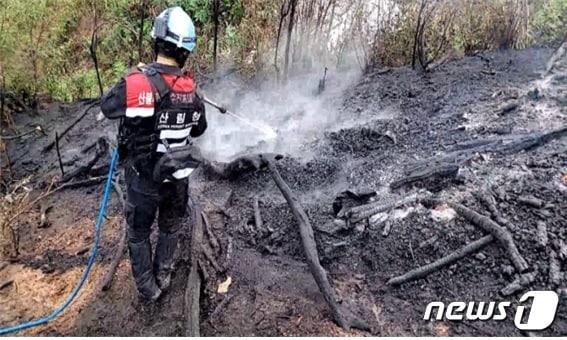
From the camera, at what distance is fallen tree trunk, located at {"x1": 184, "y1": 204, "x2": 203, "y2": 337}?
3381mm

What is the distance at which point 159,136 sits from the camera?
3432 millimetres

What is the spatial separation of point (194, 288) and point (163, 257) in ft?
1.33

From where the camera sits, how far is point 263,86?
27.6 feet

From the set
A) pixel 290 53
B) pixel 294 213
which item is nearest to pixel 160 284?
pixel 294 213

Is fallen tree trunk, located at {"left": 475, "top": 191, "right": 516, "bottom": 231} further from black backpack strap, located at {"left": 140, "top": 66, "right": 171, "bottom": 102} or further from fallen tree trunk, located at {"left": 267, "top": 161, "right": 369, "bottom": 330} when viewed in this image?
black backpack strap, located at {"left": 140, "top": 66, "right": 171, "bottom": 102}

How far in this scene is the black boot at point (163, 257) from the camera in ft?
12.7

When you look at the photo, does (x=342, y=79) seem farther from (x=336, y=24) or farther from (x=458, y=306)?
(x=458, y=306)

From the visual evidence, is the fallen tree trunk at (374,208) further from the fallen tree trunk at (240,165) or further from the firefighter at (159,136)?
→ the firefighter at (159,136)

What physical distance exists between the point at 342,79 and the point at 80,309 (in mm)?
5920

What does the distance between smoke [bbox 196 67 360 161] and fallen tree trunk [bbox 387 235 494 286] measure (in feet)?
8.58

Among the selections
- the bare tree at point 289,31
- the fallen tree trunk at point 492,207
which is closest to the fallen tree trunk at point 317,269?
the fallen tree trunk at point 492,207

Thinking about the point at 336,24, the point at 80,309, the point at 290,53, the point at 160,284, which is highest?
the point at 336,24

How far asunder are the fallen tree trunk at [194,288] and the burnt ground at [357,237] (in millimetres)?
118

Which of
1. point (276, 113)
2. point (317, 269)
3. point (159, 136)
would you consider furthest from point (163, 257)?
point (276, 113)
